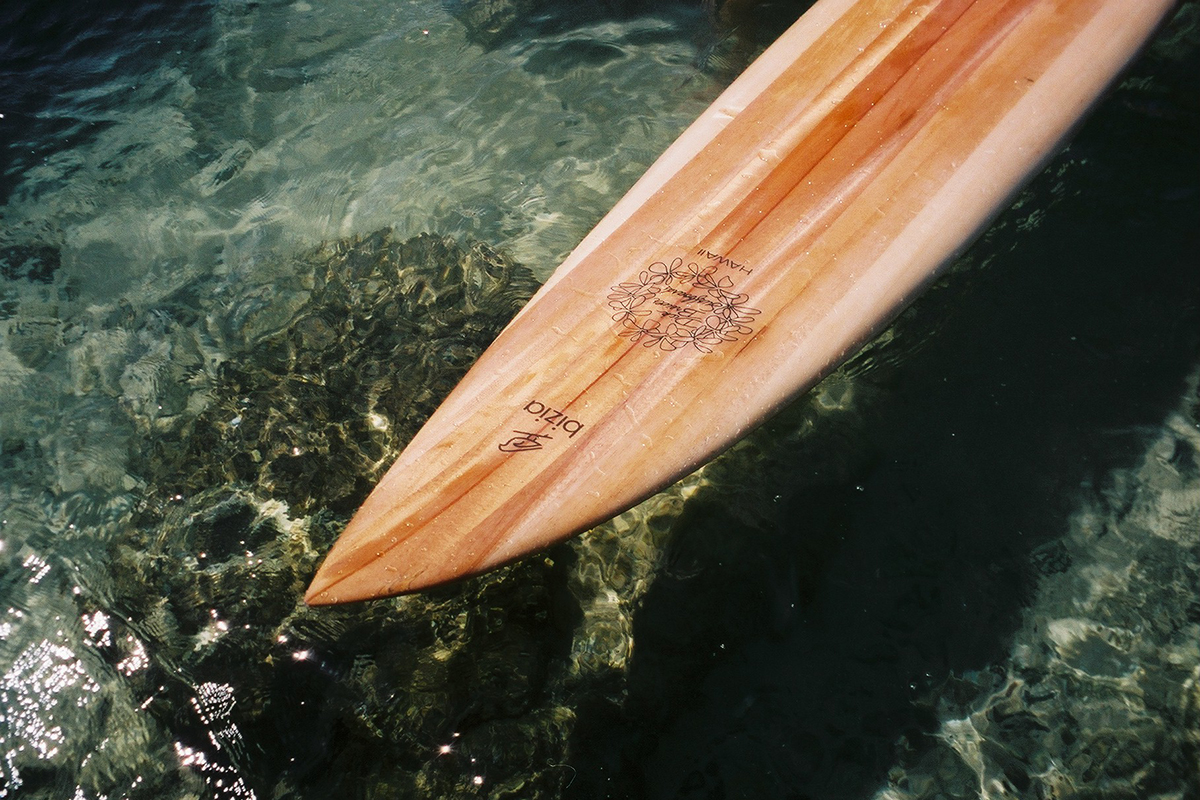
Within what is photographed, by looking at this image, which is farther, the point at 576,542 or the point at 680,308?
the point at 576,542

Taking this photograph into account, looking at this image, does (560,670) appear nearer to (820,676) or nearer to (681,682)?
(681,682)

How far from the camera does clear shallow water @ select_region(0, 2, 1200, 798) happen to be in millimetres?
2287

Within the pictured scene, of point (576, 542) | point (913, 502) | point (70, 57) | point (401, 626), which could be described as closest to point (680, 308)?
point (576, 542)

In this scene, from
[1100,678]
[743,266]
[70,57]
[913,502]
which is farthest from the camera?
[70,57]

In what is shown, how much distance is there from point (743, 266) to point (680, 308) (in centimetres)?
26

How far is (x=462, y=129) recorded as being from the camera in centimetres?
391

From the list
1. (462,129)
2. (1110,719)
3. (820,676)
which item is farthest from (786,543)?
(462,129)

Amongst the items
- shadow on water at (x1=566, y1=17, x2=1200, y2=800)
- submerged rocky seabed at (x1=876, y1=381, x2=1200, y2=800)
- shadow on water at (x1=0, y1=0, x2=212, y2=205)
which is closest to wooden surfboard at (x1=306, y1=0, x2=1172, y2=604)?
shadow on water at (x1=566, y1=17, x2=1200, y2=800)

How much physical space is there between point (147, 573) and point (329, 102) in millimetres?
2583

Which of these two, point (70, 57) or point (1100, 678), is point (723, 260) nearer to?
point (1100, 678)

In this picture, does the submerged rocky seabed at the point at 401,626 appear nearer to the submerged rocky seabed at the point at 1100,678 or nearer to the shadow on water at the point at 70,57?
the submerged rocky seabed at the point at 1100,678

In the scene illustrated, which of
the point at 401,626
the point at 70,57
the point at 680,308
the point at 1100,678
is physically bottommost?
the point at 1100,678

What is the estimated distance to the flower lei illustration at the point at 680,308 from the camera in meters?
2.33

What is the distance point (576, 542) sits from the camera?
2.67 meters
